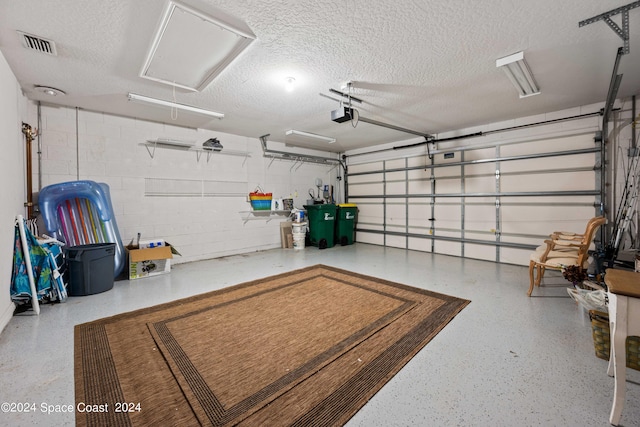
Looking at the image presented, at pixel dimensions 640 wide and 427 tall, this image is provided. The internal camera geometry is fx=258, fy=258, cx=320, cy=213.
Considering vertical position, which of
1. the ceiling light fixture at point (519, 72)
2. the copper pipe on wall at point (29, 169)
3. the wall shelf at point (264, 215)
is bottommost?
the wall shelf at point (264, 215)

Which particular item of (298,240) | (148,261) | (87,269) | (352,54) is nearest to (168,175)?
(148,261)

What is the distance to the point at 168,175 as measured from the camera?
183 inches

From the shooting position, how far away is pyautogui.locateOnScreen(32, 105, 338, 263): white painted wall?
3.78 meters

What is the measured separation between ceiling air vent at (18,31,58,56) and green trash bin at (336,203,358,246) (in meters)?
5.27

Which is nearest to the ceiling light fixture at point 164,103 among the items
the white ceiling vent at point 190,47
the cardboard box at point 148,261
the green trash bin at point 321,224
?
the white ceiling vent at point 190,47

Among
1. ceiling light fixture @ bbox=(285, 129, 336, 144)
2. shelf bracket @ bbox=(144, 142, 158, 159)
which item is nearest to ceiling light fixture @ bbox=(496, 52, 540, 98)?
ceiling light fixture @ bbox=(285, 129, 336, 144)

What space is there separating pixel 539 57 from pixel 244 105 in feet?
11.5

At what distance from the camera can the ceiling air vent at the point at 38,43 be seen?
7.09ft

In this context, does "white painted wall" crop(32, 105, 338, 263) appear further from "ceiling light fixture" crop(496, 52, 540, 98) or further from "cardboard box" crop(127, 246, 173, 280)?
"ceiling light fixture" crop(496, 52, 540, 98)

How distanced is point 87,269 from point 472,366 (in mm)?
4114

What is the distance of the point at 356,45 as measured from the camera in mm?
2328

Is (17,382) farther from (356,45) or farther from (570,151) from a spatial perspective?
(570,151)

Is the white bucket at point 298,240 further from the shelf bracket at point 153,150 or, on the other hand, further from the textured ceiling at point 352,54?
the shelf bracket at point 153,150

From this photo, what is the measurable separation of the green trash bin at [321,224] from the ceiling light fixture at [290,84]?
10.5 feet
